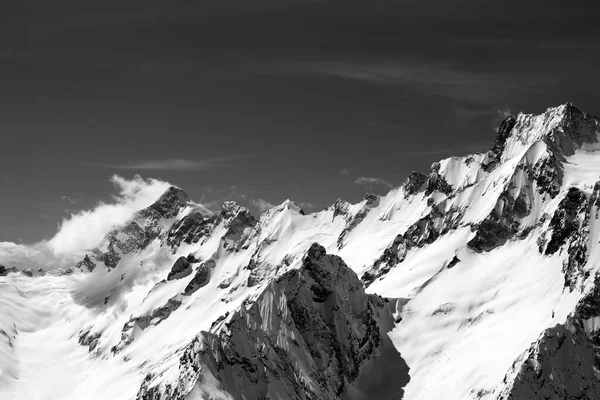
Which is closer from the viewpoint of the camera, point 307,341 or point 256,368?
point 256,368

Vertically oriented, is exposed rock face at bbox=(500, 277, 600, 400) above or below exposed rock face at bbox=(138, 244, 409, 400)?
below

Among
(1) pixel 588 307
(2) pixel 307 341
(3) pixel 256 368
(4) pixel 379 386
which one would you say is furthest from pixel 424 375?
(3) pixel 256 368

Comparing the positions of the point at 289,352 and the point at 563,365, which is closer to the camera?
the point at 563,365

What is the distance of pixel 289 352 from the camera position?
579 ft

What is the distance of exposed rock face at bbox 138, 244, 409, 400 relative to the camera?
150m

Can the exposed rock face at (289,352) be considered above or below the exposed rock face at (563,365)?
above

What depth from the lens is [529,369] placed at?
158 m

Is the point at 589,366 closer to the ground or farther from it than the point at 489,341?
closer to the ground

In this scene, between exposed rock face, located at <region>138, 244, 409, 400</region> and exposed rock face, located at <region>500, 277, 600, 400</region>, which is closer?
exposed rock face, located at <region>138, 244, 409, 400</region>

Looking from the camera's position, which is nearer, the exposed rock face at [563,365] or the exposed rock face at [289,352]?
the exposed rock face at [289,352]

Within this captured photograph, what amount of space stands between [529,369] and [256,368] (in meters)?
65.6

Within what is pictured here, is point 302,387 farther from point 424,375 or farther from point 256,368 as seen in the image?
point 424,375

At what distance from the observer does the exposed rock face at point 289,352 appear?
15029cm

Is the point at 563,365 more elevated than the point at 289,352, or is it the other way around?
the point at 289,352
